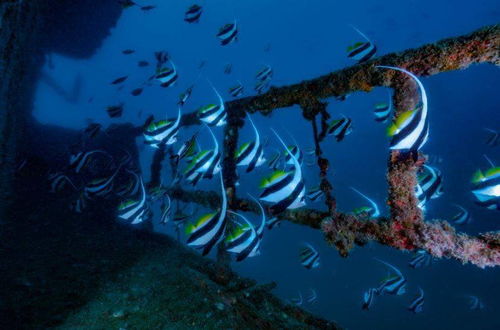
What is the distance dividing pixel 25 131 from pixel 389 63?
9.93m

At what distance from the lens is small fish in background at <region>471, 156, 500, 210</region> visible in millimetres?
2729

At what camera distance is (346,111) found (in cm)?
8338

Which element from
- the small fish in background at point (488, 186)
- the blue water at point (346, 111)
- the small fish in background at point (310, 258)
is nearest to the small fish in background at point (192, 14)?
the blue water at point (346, 111)

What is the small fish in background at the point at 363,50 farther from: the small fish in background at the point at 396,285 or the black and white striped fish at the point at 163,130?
the small fish in background at the point at 396,285

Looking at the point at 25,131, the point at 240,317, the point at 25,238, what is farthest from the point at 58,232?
the point at 240,317

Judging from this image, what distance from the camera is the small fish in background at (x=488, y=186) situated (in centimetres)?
273

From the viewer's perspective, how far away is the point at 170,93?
429ft

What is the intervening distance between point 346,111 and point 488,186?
85861mm

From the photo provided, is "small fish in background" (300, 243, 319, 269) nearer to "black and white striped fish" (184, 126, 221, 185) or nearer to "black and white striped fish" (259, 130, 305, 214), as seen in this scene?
"black and white striped fish" (184, 126, 221, 185)

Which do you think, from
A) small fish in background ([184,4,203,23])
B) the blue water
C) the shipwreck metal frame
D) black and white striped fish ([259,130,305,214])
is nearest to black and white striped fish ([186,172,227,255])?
black and white striped fish ([259,130,305,214])

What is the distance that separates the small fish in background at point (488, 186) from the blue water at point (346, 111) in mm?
4121

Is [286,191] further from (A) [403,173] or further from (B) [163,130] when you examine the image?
(B) [163,130]

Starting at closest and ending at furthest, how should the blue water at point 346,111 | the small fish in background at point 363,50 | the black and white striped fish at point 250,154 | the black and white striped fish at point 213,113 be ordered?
1. the black and white striped fish at point 250,154
2. the black and white striped fish at point 213,113
3. the small fish in background at point 363,50
4. the blue water at point 346,111

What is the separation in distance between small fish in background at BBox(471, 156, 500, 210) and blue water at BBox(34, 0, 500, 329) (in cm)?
412
